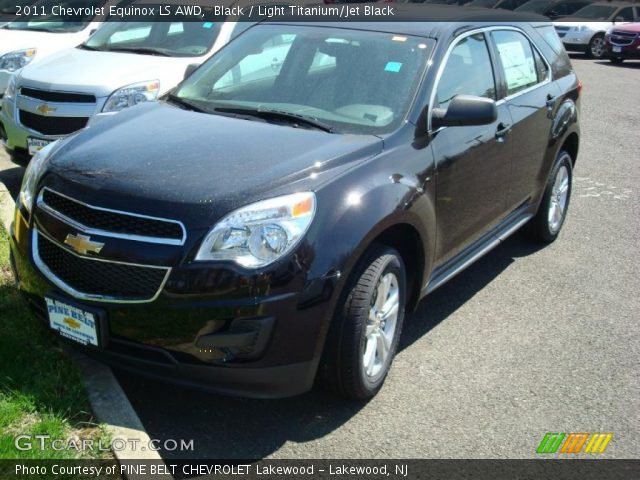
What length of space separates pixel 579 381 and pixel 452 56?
198 cm

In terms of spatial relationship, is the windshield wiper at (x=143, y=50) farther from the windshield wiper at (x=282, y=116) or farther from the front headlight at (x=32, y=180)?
the front headlight at (x=32, y=180)

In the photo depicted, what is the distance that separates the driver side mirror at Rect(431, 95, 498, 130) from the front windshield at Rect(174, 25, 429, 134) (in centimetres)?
23

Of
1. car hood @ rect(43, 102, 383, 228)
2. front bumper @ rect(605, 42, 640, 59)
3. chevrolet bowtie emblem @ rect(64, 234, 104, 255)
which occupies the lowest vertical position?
front bumper @ rect(605, 42, 640, 59)

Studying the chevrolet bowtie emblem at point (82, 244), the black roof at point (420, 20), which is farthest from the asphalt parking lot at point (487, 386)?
the black roof at point (420, 20)

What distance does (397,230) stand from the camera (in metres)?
3.81

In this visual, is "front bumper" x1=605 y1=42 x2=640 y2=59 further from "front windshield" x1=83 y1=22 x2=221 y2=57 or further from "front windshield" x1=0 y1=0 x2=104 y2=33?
"front windshield" x1=83 y1=22 x2=221 y2=57

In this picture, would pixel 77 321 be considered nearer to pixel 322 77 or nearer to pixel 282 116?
pixel 282 116

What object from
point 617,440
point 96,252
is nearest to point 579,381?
point 617,440

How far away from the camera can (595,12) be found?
2325cm

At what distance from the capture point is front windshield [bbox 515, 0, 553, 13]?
2485 cm

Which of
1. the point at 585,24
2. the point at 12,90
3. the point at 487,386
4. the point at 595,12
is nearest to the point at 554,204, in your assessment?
the point at 487,386

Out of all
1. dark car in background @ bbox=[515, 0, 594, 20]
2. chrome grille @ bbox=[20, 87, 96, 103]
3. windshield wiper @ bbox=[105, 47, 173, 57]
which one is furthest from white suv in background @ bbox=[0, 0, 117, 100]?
dark car in background @ bbox=[515, 0, 594, 20]

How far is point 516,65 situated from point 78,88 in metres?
3.62

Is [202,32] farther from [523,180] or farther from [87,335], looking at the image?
[87,335]
